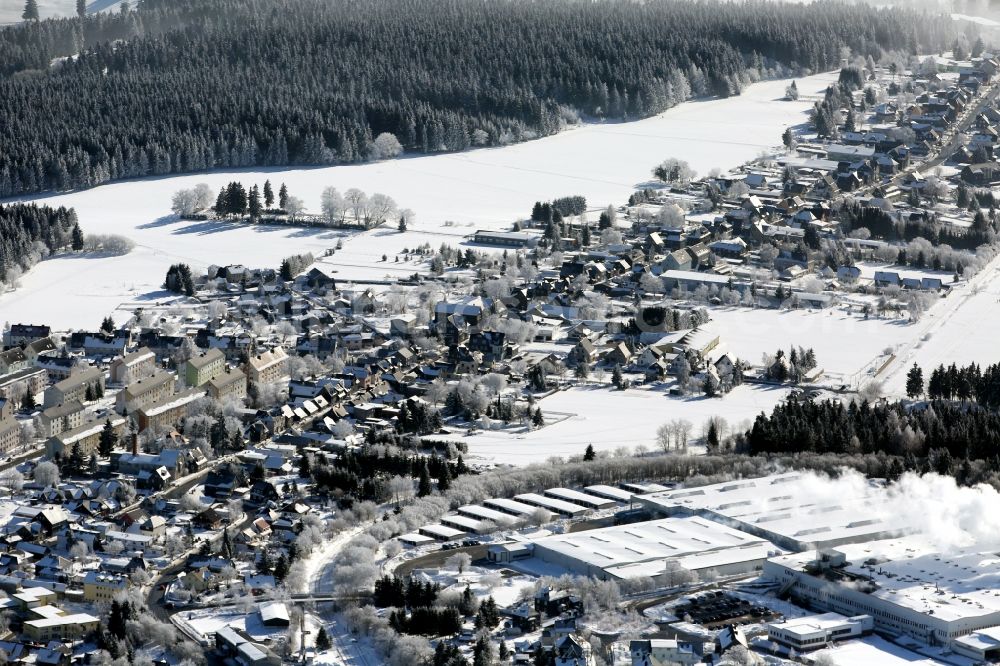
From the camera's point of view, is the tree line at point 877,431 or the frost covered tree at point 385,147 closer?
the tree line at point 877,431

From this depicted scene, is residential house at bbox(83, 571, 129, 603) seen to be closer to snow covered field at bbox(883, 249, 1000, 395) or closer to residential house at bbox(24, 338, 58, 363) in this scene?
residential house at bbox(24, 338, 58, 363)

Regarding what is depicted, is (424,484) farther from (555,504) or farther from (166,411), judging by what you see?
(166,411)

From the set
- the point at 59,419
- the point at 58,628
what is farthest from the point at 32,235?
the point at 58,628

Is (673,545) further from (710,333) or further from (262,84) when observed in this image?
(262,84)

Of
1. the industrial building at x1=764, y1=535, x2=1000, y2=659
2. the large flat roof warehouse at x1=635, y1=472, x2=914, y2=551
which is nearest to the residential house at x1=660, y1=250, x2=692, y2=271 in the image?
the large flat roof warehouse at x1=635, y1=472, x2=914, y2=551

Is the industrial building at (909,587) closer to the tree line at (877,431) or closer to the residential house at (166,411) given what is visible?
the tree line at (877,431)

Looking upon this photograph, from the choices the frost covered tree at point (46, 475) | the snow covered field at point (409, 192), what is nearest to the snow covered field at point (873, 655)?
the frost covered tree at point (46, 475)
